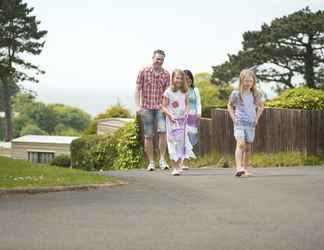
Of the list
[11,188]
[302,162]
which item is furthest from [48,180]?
[302,162]

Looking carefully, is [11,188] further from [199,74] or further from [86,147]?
[199,74]

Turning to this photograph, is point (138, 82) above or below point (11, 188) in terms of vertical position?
above

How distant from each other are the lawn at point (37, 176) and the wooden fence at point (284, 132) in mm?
5776

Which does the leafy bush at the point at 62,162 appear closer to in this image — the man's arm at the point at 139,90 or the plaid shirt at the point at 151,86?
the man's arm at the point at 139,90

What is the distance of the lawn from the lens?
998 centimetres

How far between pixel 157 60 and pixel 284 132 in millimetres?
4172

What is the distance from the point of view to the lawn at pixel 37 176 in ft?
32.8

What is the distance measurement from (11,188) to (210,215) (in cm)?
272

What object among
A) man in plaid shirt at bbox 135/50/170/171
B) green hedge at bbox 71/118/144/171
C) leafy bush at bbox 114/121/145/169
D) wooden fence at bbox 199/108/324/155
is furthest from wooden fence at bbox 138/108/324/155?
man in plaid shirt at bbox 135/50/170/171

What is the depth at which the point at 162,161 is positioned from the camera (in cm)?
1368

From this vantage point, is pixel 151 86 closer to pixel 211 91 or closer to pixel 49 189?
pixel 49 189

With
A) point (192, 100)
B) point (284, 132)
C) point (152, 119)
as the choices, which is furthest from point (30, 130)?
point (192, 100)

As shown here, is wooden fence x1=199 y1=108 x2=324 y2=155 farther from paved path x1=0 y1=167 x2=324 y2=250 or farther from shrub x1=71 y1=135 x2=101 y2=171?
shrub x1=71 y1=135 x2=101 y2=171

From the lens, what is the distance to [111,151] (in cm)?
2002
